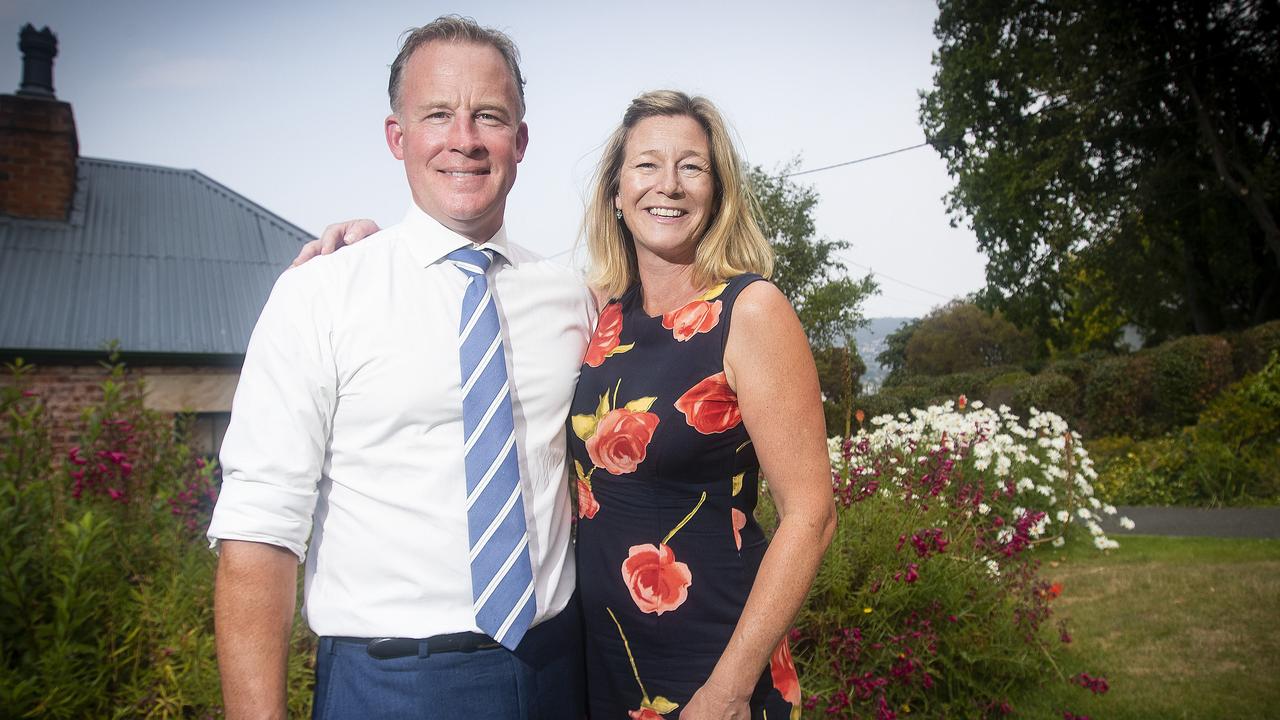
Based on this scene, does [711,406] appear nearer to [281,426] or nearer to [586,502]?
[586,502]

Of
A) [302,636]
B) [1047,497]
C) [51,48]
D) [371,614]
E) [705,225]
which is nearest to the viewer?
[371,614]

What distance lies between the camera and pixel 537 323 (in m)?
2.15

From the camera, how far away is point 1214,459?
10055 millimetres

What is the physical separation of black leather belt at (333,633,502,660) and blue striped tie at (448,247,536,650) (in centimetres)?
5

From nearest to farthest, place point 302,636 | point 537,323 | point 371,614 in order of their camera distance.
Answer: point 371,614
point 537,323
point 302,636

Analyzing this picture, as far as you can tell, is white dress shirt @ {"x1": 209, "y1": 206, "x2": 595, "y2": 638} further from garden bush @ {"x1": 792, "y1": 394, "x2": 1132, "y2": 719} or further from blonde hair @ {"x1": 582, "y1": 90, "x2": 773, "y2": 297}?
garden bush @ {"x1": 792, "y1": 394, "x2": 1132, "y2": 719}

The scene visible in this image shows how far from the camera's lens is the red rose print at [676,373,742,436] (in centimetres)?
203

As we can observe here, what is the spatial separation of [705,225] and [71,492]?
12.5 feet

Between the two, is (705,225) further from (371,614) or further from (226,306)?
(226,306)

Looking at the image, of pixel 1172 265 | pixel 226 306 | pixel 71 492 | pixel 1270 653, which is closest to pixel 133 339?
pixel 226 306

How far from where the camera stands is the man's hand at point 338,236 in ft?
7.00

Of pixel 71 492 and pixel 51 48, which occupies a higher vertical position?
pixel 51 48

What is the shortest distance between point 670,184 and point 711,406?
723 mm

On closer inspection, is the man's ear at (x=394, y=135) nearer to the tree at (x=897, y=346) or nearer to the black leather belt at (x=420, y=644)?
the black leather belt at (x=420, y=644)
